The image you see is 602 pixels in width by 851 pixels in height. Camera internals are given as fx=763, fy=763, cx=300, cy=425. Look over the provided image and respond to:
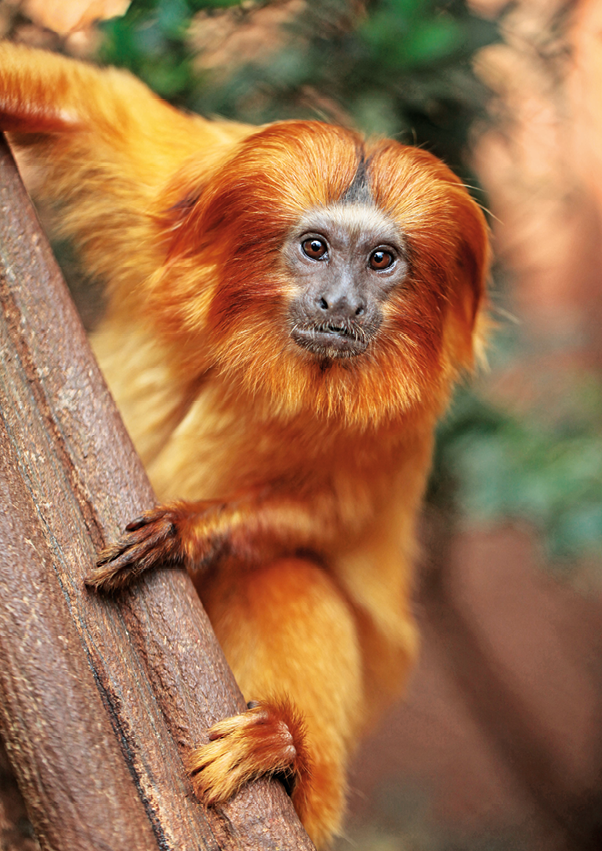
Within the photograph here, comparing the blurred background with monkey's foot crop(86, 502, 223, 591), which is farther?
the blurred background

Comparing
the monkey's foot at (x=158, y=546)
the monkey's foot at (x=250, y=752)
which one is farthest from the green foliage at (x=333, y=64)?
the monkey's foot at (x=250, y=752)

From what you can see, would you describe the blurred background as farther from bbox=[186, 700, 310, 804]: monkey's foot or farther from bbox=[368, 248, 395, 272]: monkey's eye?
bbox=[186, 700, 310, 804]: monkey's foot

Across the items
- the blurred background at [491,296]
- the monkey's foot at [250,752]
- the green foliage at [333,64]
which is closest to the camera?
the monkey's foot at [250,752]

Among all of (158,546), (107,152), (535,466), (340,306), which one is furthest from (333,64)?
(158,546)

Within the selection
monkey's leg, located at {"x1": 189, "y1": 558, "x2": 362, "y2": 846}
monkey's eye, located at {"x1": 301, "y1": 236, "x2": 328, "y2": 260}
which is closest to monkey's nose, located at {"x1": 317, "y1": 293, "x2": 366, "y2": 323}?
monkey's eye, located at {"x1": 301, "y1": 236, "x2": 328, "y2": 260}

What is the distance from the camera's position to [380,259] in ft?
6.20

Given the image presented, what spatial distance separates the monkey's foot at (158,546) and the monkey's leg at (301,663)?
27 centimetres

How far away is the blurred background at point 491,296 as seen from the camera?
2.29m

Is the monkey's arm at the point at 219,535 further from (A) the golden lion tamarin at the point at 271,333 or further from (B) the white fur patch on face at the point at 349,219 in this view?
(B) the white fur patch on face at the point at 349,219

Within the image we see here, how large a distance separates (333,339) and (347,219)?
0.95 feet

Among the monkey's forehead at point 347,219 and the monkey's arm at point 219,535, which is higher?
the monkey's forehead at point 347,219

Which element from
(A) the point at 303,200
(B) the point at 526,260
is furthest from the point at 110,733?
(B) the point at 526,260

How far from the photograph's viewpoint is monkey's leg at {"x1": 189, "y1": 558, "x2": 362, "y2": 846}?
182 centimetres

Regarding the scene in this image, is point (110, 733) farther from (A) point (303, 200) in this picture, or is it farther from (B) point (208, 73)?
(B) point (208, 73)
